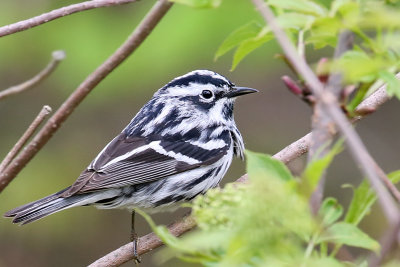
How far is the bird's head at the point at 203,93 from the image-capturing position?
493cm

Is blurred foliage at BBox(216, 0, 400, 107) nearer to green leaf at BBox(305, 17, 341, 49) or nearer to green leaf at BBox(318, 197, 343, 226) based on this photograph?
green leaf at BBox(305, 17, 341, 49)

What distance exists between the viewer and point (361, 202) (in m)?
1.62

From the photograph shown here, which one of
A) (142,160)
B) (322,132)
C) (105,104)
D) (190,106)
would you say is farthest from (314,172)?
(105,104)

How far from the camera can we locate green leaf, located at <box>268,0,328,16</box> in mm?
1468

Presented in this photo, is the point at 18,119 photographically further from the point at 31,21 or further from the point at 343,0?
the point at 343,0

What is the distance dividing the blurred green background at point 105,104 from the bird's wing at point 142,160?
1584mm

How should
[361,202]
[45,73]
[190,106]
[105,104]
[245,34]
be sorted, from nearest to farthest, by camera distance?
[361,202] < [245,34] < [45,73] < [190,106] < [105,104]

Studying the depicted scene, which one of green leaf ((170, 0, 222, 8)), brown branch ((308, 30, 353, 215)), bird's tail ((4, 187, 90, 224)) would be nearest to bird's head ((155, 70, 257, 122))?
bird's tail ((4, 187, 90, 224))

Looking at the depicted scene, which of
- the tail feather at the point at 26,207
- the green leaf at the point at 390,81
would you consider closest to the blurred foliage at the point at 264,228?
the green leaf at the point at 390,81

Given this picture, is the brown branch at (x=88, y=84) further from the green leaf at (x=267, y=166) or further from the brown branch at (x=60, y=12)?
the green leaf at (x=267, y=166)

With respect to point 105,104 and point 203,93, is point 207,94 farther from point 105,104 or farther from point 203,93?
point 105,104

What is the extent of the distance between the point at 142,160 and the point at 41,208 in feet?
2.45

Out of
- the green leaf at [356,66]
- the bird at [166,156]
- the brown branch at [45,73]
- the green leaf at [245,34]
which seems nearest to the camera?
the green leaf at [356,66]

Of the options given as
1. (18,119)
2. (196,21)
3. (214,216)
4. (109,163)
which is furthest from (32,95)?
(214,216)
